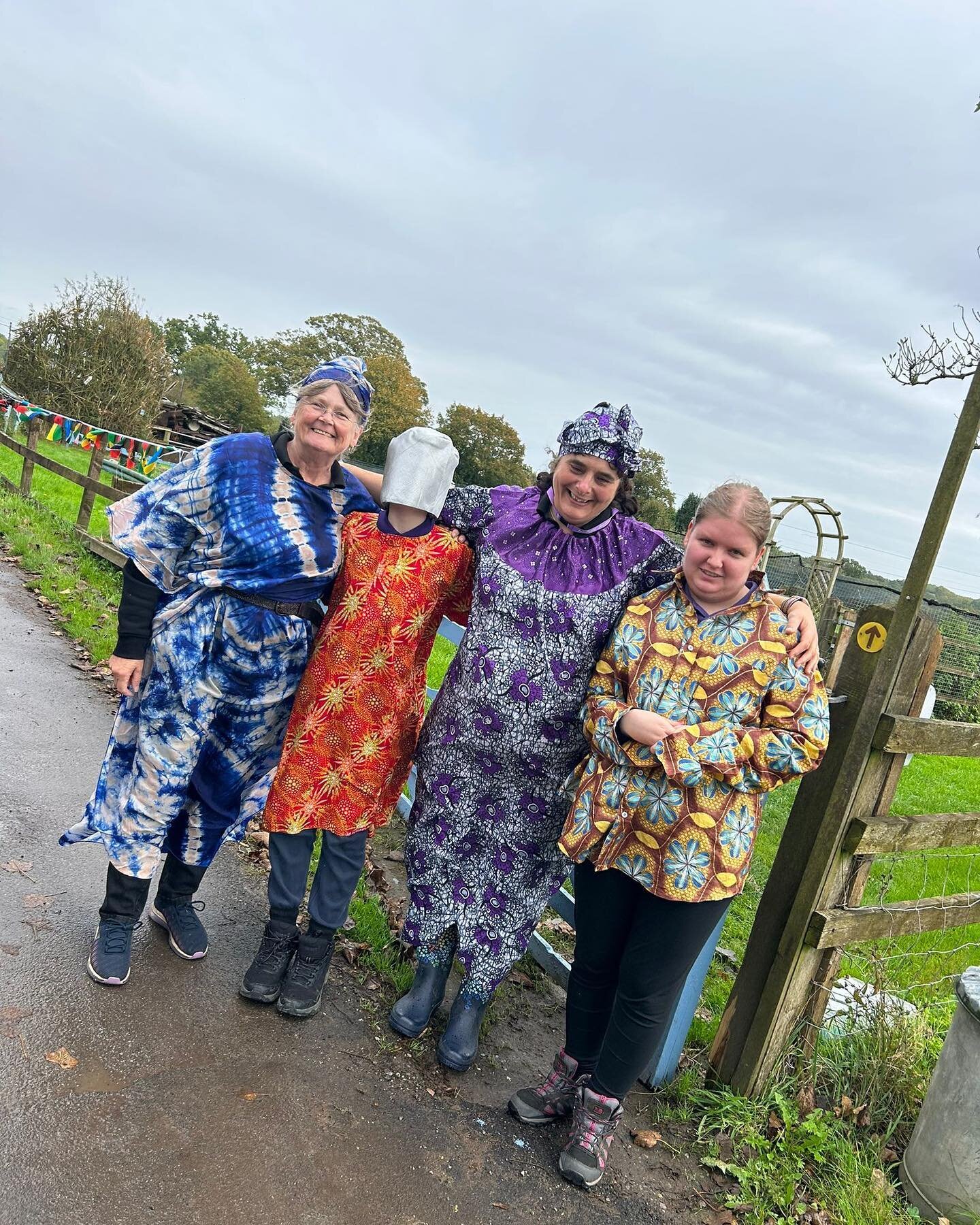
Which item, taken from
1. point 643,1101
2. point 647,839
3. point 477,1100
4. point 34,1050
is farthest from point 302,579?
point 643,1101

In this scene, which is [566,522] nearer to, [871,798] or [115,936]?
[871,798]

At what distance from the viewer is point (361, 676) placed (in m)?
2.68

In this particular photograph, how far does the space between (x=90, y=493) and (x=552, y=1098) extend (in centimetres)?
824

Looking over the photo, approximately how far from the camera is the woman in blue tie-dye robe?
2602 millimetres

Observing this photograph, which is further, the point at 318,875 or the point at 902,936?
the point at 902,936

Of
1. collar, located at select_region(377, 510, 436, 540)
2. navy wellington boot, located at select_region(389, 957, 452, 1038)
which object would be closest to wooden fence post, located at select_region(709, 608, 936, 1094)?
navy wellington boot, located at select_region(389, 957, 452, 1038)

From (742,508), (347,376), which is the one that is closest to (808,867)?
(742,508)

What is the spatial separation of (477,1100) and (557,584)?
5.39 feet

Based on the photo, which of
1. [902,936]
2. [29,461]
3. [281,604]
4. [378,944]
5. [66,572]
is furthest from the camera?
[29,461]

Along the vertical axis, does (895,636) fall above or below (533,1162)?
above

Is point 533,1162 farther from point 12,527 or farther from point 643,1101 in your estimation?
point 12,527

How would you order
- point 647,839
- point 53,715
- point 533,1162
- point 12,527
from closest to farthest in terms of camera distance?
1. point 647,839
2. point 533,1162
3. point 53,715
4. point 12,527

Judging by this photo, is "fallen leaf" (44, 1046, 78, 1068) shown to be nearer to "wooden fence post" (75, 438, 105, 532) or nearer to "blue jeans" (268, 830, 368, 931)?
"blue jeans" (268, 830, 368, 931)

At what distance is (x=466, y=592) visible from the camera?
2834mm
